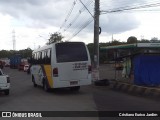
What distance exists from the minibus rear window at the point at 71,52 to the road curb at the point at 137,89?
10.6 ft

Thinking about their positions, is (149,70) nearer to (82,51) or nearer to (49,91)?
(82,51)

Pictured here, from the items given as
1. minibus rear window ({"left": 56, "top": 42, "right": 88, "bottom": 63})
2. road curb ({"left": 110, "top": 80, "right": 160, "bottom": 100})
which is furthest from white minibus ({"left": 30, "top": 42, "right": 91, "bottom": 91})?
road curb ({"left": 110, "top": 80, "right": 160, "bottom": 100})

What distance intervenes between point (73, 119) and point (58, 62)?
9.07 m

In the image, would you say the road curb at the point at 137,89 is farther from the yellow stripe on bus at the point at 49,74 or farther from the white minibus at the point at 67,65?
the yellow stripe on bus at the point at 49,74

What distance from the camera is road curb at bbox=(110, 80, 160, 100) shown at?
61.7 feet

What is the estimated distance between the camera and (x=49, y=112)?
13.5 m

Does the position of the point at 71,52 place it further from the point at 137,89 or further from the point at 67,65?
the point at 137,89

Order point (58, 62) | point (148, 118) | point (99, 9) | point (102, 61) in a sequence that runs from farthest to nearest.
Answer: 1. point (102, 61)
2. point (99, 9)
3. point (58, 62)
4. point (148, 118)

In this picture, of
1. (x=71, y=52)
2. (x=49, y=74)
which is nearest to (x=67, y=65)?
(x=71, y=52)

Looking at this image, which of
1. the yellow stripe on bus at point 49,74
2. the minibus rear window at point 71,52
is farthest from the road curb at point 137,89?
the yellow stripe on bus at point 49,74

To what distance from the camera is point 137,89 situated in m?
21.1

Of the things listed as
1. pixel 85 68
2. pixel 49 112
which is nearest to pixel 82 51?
pixel 85 68

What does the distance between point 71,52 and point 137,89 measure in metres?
4.19

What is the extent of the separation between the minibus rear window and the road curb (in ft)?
10.6
